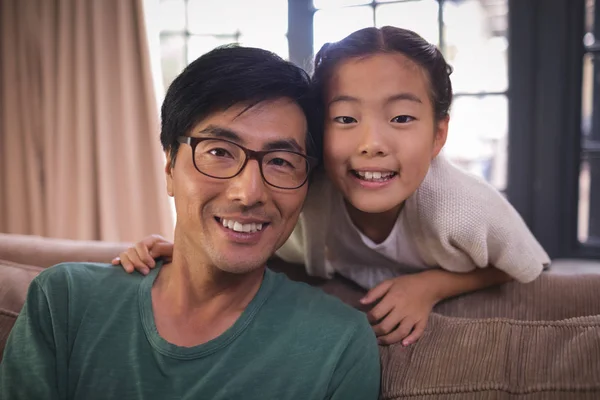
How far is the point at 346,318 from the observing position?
3.82ft

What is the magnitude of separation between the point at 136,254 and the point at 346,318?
1.77 ft

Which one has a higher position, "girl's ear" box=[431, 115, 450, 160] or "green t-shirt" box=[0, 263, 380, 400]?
"girl's ear" box=[431, 115, 450, 160]

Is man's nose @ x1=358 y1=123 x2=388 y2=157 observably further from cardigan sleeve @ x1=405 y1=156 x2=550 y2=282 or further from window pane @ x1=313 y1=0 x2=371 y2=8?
window pane @ x1=313 y1=0 x2=371 y2=8

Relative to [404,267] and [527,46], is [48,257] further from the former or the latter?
[527,46]

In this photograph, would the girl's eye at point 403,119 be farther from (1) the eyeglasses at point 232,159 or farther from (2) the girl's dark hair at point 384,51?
(1) the eyeglasses at point 232,159

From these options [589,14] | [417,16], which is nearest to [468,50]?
[417,16]

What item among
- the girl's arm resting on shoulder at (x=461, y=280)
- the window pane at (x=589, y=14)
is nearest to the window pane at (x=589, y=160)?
the window pane at (x=589, y=14)

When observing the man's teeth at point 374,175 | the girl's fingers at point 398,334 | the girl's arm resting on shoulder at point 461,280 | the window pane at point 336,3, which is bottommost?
the girl's fingers at point 398,334

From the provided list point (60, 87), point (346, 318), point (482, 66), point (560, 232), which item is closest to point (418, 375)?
point (346, 318)

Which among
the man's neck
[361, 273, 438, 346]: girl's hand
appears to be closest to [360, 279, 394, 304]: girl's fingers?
[361, 273, 438, 346]: girl's hand

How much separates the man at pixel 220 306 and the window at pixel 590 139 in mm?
1696

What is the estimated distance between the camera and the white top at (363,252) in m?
1.54

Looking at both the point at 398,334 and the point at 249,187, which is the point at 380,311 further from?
the point at 249,187

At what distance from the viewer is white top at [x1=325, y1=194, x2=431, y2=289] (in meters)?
1.54
